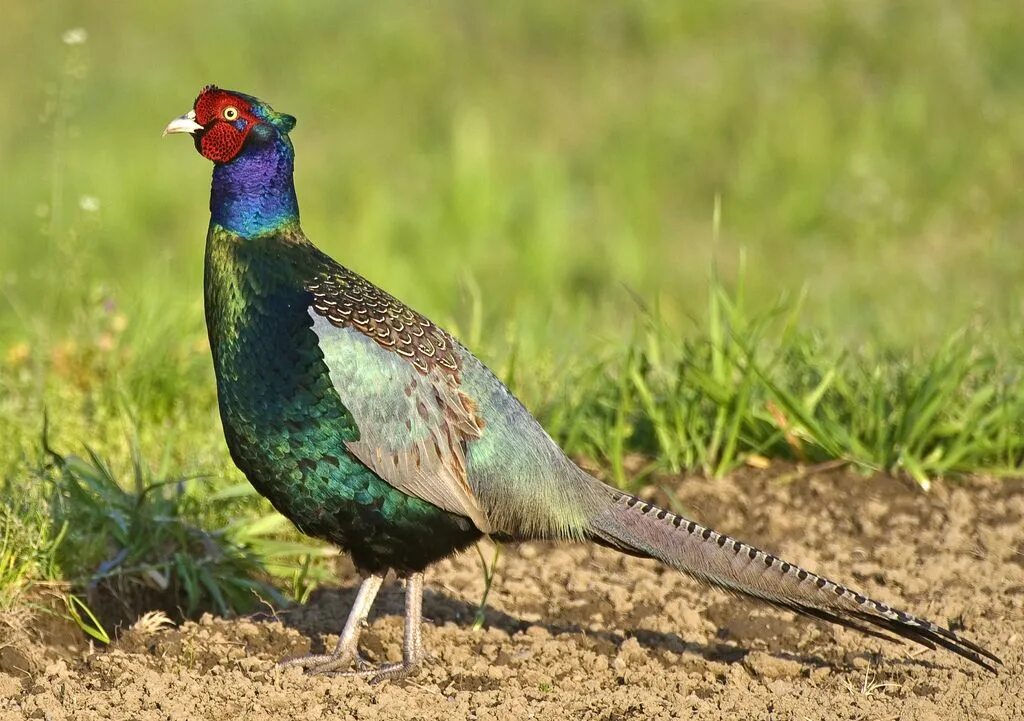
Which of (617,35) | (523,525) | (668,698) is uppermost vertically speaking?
(617,35)

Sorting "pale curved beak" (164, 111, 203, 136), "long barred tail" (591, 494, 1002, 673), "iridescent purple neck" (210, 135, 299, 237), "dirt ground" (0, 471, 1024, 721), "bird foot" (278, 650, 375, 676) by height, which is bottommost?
"bird foot" (278, 650, 375, 676)

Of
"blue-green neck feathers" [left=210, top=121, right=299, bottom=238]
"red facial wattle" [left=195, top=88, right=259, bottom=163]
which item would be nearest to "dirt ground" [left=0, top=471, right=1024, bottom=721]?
"blue-green neck feathers" [left=210, top=121, right=299, bottom=238]

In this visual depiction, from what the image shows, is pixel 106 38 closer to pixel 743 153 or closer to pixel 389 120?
pixel 389 120

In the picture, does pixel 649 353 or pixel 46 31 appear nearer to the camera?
pixel 649 353

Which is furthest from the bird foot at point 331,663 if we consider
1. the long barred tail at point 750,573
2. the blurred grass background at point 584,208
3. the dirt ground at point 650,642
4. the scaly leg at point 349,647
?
the blurred grass background at point 584,208

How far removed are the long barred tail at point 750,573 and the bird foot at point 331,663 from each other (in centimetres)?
74

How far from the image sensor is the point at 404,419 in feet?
13.6

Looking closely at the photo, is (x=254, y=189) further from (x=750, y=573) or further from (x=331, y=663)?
(x=750, y=573)

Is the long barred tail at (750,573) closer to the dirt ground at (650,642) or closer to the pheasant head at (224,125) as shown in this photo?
the dirt ground at (650,642)

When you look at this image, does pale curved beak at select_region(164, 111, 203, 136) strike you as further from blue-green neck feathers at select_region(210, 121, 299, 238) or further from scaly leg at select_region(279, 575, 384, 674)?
scaly leg at select_region(279, 575, 384, 674)

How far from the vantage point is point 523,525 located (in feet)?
13.9

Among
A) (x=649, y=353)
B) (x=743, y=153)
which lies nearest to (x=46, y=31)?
(x=743, y=153)

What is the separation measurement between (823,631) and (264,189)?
2.02 m

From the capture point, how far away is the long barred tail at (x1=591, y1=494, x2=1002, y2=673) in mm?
3900
